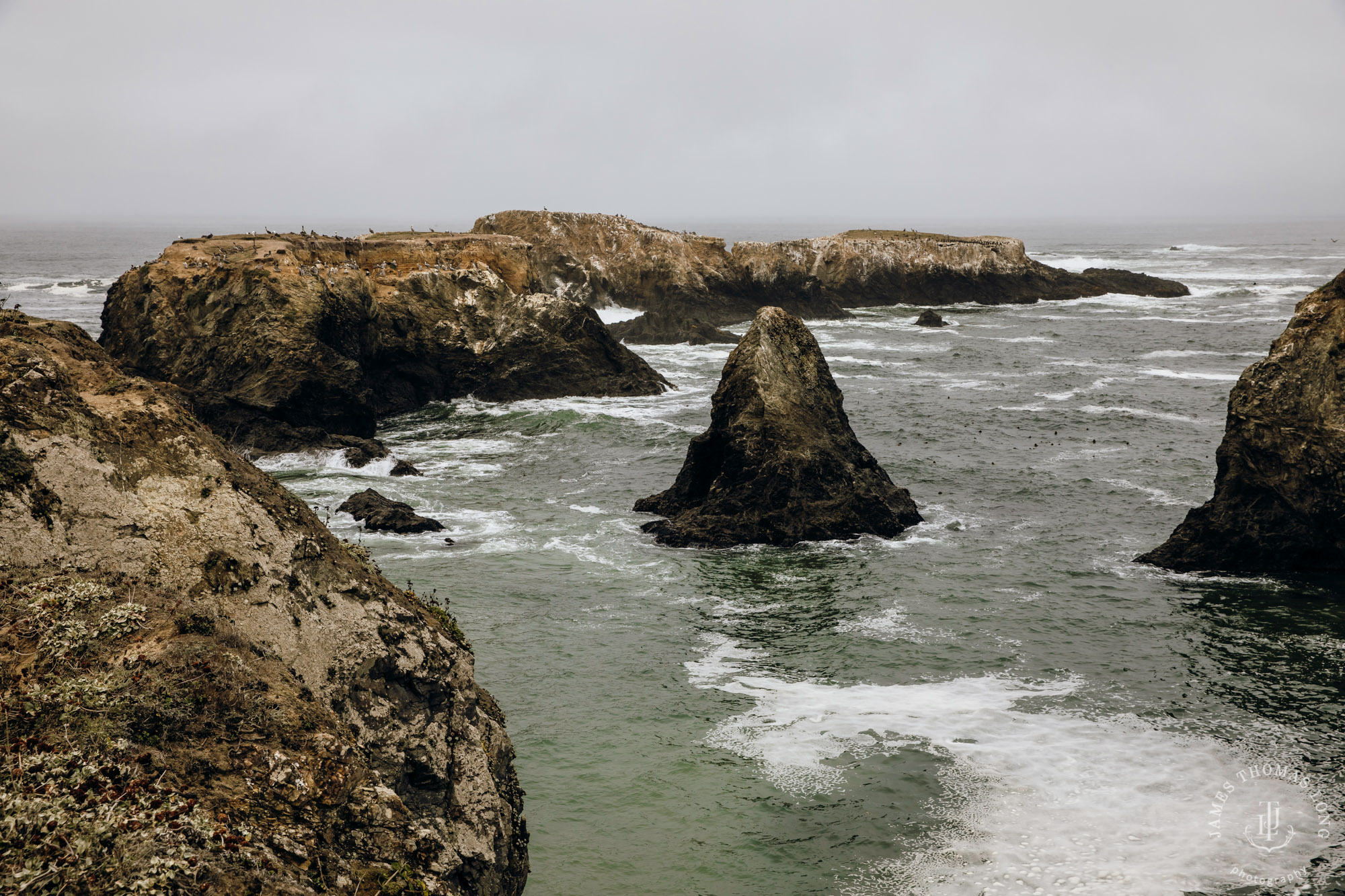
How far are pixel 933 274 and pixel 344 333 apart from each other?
6088 cm

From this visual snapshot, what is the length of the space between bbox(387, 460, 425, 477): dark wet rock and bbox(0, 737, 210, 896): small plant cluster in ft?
81.0

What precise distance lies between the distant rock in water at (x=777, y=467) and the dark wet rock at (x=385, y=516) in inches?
221

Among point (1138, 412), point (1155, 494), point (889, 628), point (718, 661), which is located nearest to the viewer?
A: point (718, 661)

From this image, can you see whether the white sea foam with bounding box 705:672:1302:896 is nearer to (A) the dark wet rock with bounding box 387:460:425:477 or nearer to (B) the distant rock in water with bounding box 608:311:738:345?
(A) the dark wet rock with bounding box 387:460:425:477

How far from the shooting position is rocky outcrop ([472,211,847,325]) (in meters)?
70.9

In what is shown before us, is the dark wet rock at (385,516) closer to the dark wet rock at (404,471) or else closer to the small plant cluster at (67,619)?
the dark wet rock at (404,471)

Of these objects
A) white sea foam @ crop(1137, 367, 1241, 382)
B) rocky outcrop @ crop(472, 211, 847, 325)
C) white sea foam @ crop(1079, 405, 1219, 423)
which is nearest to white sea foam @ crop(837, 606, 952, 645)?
white sea foam @ crop(1079, 405, 1219, 423)

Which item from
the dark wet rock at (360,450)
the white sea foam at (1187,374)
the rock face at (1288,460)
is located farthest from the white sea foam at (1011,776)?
the white sea foam at (1187,374)

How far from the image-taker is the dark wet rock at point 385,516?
23.8m

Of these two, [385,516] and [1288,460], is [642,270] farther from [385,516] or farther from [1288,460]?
[1288,460]

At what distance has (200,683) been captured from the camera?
6.66m

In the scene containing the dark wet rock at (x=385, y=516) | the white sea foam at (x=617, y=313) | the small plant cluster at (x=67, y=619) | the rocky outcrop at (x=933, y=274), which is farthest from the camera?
the rocky outcrop at (x=933, y=274)

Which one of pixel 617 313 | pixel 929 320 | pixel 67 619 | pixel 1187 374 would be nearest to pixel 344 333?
pixel 67 619

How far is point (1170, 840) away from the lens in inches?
452
